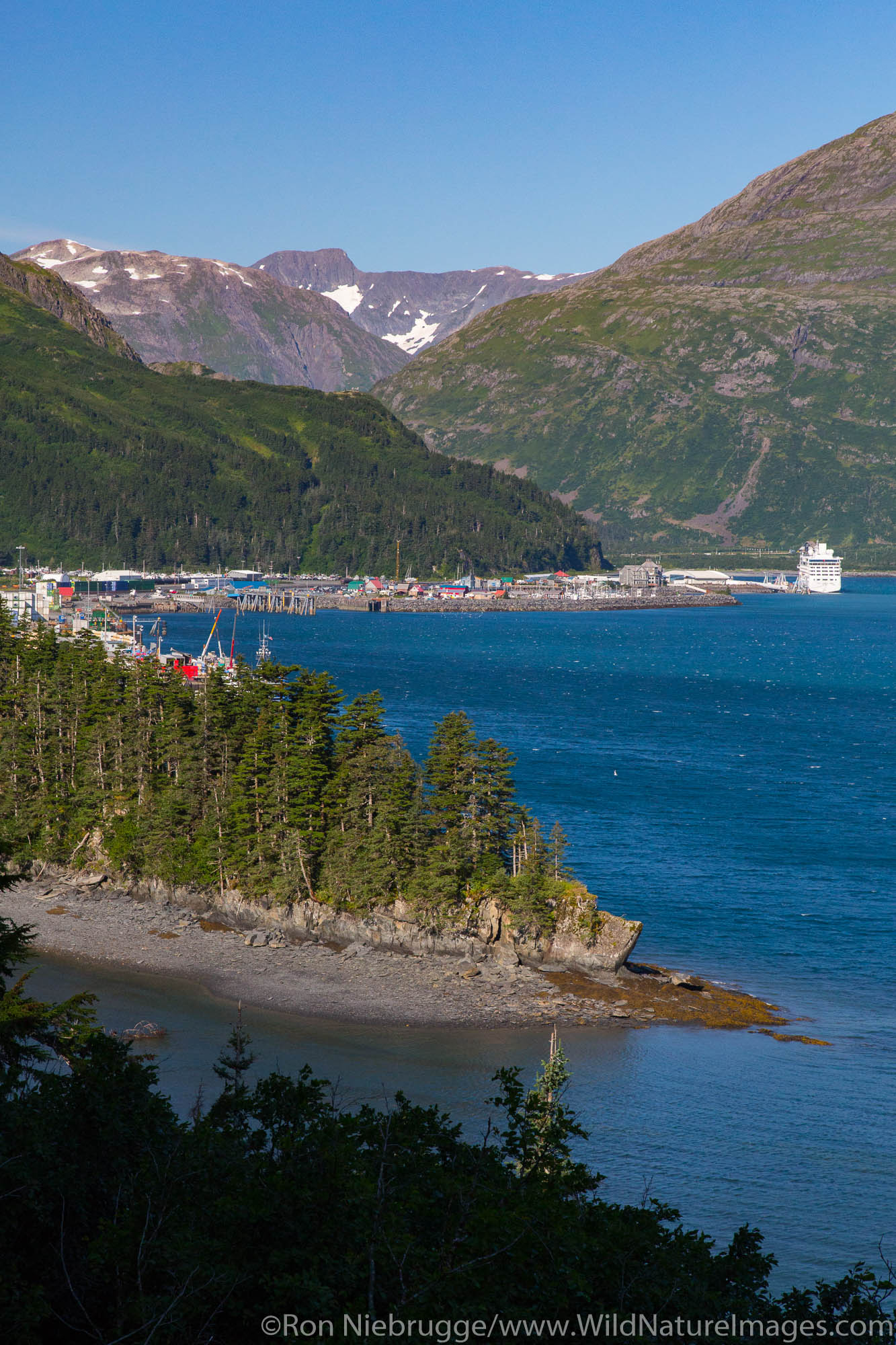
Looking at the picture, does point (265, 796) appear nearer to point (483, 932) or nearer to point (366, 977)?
point (366, 977)

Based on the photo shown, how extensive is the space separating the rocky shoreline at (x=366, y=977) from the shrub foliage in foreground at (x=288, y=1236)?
91.2 feet

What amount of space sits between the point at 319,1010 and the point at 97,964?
13306 mm

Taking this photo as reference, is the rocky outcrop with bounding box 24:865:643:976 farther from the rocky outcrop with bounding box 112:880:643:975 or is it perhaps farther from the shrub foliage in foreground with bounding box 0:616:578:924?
the shrub foliage in foreground with bounding box 0:616:578:924

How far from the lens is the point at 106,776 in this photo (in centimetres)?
7875

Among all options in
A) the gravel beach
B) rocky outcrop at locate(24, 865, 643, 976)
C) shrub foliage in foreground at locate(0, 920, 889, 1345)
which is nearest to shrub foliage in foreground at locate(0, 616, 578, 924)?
rocky outcrop at locate(24, 865, 643, 976)

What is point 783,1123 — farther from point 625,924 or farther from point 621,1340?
point 621,1340

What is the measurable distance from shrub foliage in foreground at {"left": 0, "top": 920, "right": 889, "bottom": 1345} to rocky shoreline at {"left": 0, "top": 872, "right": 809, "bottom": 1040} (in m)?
27.8

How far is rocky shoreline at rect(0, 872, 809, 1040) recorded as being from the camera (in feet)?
181

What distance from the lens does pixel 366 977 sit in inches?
2359

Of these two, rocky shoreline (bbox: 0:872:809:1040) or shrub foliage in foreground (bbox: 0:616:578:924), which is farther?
shrub foliage in foreground (bbox: 0:616:578:924)

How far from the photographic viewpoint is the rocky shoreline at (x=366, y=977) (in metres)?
55.3

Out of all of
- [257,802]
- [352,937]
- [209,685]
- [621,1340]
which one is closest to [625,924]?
[352,937]

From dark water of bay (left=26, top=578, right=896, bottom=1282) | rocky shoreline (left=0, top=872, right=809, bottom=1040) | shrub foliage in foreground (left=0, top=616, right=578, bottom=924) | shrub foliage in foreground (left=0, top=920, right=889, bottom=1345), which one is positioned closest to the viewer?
shrub foliage in foreground (left=0, top=920, right=889, bottom=1345)

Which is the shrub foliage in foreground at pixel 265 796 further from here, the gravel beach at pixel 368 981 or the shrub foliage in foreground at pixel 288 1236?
the shrub foliage in foreground at pixel 288 1236
